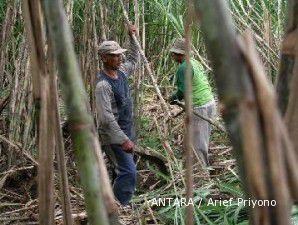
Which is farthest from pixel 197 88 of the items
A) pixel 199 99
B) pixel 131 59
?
pixel 131 59

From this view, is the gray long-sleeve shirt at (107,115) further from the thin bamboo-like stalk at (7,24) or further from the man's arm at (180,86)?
the man's arm at (180,86)

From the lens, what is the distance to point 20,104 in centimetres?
314

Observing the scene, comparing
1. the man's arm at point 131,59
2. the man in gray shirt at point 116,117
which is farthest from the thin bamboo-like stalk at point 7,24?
the man's arm at point 131,59

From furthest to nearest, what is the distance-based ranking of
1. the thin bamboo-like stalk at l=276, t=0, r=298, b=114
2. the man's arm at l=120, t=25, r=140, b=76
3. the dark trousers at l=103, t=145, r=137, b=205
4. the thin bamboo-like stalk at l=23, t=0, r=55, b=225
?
1. the man's arm at l=120, t=25, r=140, b=76
2. the dark trousers at l=103, t=145, r=137, b=205
3. the thin bamboo-like stalk at l=23, t=0, r=55, b=225
4. the thin bamboo-like stalk at l=276, t=0, r=298, b=114

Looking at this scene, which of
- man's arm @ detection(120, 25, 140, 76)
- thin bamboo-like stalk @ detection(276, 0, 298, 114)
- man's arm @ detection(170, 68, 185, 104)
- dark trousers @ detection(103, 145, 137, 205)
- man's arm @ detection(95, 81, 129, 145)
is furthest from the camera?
man's arm @ detection(170, 68, 185, 104)

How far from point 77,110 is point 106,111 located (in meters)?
2.44

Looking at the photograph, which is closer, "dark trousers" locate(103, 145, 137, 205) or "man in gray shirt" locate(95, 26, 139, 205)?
"man in gray shirt" locate(95, 26, 139, 205)

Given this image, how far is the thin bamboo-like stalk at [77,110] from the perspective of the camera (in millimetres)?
545

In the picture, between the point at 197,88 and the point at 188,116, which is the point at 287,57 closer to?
the point at 188,116

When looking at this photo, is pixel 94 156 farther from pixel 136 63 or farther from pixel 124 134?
pixel 136 63

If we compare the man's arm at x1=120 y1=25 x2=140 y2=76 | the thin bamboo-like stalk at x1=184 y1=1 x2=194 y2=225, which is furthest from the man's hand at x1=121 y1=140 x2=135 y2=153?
the thin bamboo-like stalk at x1=184 y1=1 x2=194 y2=225

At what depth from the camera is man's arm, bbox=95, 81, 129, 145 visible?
2984 mm

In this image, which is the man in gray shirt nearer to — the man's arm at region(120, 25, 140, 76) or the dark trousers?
the dark trousers

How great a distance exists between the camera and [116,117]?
313cm
